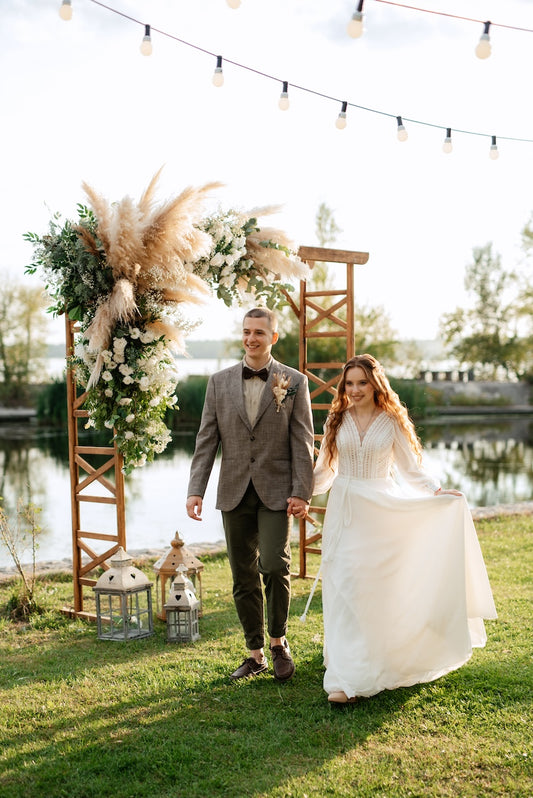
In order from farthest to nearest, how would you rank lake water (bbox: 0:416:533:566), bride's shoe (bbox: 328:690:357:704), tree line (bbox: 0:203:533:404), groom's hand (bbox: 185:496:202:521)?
tree line (bbox: 0:203:533:404), lake water (bbox: 0:416:533:566), groom's hand (bbox: 185:496:202:521), bride's shoe (bbox: 328:690:357:704)

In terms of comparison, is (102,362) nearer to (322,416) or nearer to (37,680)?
(37,680)

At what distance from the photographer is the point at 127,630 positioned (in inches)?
202

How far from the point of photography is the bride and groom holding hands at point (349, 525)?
152 inches

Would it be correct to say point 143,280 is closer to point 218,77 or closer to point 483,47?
point 218,77

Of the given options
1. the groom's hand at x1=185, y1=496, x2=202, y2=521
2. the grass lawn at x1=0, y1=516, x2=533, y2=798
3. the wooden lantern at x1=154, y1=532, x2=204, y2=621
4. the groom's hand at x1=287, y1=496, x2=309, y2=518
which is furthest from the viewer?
the wooden lantern at x1=154, y1=532, x2=204, y2=621

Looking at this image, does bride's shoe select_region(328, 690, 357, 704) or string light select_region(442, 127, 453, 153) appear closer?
bride's shoe select_region(328, 690, 357, 704)

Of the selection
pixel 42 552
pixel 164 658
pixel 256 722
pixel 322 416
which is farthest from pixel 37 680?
pixel 322 416

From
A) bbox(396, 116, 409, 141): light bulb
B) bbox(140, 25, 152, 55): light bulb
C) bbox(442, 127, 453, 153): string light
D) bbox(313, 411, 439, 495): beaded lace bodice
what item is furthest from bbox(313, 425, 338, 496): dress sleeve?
bbox(442, 127, 453, 153): string light

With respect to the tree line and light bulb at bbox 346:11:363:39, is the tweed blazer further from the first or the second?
the tree line

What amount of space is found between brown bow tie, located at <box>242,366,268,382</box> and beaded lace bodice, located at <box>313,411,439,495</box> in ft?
1.63

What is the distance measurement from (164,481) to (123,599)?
11.1 m

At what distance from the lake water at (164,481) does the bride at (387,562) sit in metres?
2.93

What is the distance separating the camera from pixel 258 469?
13.5ft

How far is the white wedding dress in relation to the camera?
3.83 metres
